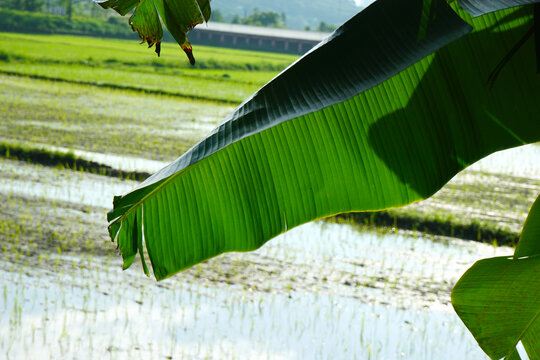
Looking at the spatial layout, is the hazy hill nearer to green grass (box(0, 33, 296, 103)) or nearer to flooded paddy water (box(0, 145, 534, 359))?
green grass (box(0, 33, 296, 103))

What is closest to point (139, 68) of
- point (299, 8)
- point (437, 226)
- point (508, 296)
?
point (437, 226)

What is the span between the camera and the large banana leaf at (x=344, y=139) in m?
0.90

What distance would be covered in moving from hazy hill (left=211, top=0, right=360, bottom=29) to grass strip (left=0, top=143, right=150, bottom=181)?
9267cm

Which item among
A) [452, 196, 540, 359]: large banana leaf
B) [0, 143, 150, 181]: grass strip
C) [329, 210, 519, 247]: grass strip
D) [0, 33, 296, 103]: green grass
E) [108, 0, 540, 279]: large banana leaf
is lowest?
[329, 210, 519, 247]: grass strip

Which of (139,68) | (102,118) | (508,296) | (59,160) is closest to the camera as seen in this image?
(508,296)

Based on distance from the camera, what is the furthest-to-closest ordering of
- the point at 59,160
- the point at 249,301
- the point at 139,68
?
the point at 139,68 → the point at 59,160 → the point at 249,301

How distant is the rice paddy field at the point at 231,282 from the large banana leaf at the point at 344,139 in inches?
82.6

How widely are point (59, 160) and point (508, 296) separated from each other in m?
6.34

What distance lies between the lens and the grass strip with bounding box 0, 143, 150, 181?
646cm

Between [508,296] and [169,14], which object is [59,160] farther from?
[508,296]

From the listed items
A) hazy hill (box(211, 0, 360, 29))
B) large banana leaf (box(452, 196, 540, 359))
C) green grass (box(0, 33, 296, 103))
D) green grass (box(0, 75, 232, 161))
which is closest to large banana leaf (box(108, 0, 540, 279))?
large banana leaf (box(452, 196, 540, 359))

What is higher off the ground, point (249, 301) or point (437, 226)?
point (437, 226)

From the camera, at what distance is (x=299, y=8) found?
105188 millimetres

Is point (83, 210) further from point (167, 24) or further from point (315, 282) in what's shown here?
point (167, 24)
